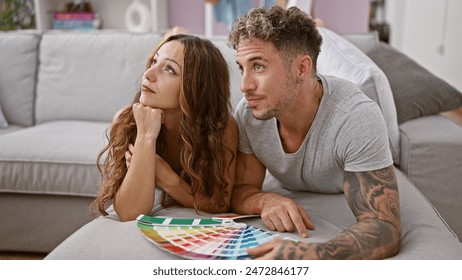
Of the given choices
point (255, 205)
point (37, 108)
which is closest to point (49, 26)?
point (37, 108)

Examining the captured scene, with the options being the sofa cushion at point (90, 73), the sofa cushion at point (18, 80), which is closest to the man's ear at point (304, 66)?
the sofa cushion at point (90, 73)

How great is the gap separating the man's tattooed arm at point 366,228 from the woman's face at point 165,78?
0.46m

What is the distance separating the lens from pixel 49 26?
3738 millimetres

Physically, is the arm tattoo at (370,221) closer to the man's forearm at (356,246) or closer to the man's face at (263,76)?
the man's forearm at (356,246)

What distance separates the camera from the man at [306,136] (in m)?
1.07

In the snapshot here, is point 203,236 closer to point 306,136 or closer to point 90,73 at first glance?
point 306,136

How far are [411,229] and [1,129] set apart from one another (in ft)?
5.88

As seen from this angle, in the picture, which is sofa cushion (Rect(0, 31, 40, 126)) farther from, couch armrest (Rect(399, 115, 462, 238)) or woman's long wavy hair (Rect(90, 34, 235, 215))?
couch armrest (Rect(399, 115, 462, 238))

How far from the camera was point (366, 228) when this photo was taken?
107cm

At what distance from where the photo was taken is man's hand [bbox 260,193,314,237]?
46.8 inches

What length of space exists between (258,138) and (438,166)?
65 centimetres

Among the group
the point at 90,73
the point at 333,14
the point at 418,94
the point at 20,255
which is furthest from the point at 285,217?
the point at 333,14

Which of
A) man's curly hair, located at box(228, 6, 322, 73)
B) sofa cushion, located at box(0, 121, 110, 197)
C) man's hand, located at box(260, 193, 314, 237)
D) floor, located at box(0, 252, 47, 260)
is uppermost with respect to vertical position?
man's curly hair, located at box(228, 6, 322, 73)

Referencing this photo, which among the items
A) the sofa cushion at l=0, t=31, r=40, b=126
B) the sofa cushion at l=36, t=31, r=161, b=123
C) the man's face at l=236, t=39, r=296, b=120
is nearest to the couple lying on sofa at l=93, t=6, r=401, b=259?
the man's face at l=236, t=39, r=296, b=120
